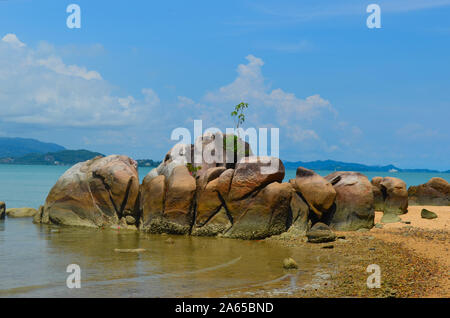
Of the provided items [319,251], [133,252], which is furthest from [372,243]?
[133,252]

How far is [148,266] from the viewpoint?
17.3 meters

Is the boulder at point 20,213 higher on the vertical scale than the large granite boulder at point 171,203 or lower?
lower

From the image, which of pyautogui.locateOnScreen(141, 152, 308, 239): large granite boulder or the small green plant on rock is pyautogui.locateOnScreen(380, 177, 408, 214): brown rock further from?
the small green plant on rock

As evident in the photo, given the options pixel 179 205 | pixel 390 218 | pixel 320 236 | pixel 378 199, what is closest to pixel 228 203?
pixel 179 205

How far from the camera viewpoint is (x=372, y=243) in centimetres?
2161

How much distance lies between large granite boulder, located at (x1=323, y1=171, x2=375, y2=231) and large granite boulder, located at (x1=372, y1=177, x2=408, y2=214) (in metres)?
4.76

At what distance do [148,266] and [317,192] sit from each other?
10902 mm

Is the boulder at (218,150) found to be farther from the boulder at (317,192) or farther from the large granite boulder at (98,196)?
the large granite boulder at (98,196)

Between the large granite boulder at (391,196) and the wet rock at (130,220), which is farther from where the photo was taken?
the large granite boulder at (391,196)

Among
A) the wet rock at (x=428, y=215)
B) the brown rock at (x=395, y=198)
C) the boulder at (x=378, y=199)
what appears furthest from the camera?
the boulder at (x=378, y=199)

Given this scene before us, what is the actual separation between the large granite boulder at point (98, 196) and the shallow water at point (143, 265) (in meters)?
2.39

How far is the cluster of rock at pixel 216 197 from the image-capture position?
77.8 ft

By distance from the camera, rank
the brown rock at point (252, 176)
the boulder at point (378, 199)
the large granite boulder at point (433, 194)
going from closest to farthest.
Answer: the brown rock at point (252, 176) → the boulder at point (378, 199) → the large granite boulder at point (433, 194)

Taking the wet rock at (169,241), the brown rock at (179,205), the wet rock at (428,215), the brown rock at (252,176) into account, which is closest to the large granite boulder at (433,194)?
the wet rock at (428,215)
